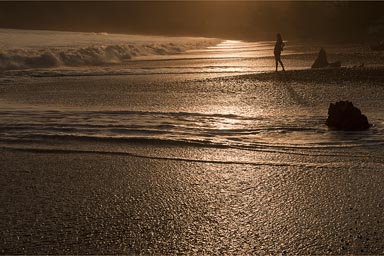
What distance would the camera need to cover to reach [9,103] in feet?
38.6

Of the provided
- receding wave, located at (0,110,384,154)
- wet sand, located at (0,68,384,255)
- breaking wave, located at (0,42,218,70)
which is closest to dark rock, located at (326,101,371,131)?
receding wave, located at (0,110,384,154)

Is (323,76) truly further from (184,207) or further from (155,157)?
(184,207)

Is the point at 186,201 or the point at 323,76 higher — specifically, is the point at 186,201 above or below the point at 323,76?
below

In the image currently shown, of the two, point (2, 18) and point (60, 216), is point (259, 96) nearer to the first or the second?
point (60, 216)

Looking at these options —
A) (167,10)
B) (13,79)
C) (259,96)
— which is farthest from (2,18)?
(259,96)

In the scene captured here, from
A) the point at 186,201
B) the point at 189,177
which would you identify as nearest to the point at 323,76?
the point at 189,177

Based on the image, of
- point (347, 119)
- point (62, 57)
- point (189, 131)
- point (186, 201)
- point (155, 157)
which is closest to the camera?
point (186, 201)

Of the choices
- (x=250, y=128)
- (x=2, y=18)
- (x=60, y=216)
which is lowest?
(x=60, y=216)

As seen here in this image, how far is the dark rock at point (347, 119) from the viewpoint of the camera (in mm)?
8117

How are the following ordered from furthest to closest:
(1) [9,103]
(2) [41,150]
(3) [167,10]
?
1. (3) [167,10]
2. (1) [9,103]
3. (2) [41,150]

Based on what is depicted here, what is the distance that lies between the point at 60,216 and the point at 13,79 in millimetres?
14228

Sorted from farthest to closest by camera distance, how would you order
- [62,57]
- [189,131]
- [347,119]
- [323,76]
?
[62,57] < [323,76] < [189,131] < [347,119]

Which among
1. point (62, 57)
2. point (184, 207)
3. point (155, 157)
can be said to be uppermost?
point (62, 57)

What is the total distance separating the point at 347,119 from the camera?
320 inches
